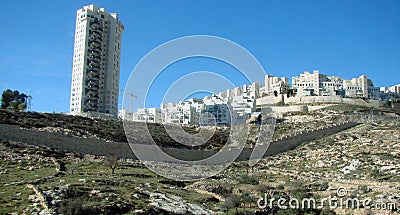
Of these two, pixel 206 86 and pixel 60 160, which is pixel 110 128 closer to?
pixel 60 160

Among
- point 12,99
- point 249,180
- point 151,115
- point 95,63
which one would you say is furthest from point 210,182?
point 151,115

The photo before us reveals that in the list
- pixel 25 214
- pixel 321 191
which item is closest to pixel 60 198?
pixel 25 214

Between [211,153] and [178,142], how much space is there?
830cm

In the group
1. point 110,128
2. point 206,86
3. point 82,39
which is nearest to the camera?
point 206,86

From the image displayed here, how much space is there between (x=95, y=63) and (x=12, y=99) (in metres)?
17.9

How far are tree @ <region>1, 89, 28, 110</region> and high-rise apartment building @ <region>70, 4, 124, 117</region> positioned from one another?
9.55 m

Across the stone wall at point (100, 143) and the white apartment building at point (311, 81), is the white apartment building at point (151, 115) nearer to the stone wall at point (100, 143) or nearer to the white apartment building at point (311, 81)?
the white apartment building at point (311, 81)

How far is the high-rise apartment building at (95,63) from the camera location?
75625 mm

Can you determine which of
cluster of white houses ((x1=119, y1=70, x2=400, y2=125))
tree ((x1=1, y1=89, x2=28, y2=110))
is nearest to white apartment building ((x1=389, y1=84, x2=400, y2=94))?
cluster of white houses ((x1=119, y1=70, x2=400, y2=125))

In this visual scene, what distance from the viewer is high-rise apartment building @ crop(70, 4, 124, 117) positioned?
7562 centimetres

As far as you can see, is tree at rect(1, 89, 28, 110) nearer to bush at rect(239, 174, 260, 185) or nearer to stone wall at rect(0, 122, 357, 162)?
stone wall at rect(0, 122, 357, 162)

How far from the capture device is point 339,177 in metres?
26.1

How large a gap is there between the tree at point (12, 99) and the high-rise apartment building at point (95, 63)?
376 inches

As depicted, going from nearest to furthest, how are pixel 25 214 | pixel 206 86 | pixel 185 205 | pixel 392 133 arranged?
pixel 25 214 → pixel 185 205 → pixel 206 86 → pixel 392 133
